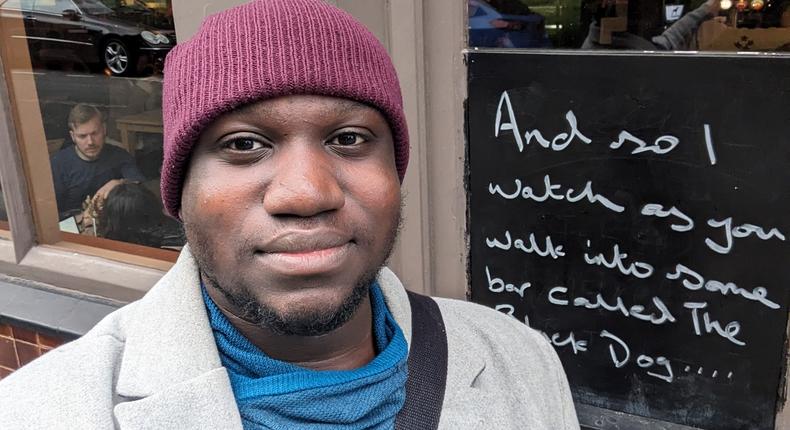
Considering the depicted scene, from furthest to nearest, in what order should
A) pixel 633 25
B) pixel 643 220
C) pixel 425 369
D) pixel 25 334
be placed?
pixel 25 334, pixel 643 220, pixel 633 25, pixel 425 369

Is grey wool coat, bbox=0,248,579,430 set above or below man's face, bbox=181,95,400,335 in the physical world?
below

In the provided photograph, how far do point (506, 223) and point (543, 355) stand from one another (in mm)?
1487

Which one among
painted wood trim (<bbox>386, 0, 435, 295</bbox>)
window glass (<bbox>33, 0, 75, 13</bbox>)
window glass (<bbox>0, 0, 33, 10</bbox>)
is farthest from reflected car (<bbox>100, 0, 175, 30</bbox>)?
painted wood trim (<bbox>386, 0, 435, 295</bbox>)

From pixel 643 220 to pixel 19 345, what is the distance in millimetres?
3160

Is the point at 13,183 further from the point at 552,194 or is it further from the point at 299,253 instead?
the point at 299,253

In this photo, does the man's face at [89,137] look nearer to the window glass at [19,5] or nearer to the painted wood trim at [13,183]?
the painted wood trim at [13,183]

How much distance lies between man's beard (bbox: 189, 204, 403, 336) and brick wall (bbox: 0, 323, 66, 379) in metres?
2.79

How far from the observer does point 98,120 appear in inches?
157

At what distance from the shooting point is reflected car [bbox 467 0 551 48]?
2.93 metres

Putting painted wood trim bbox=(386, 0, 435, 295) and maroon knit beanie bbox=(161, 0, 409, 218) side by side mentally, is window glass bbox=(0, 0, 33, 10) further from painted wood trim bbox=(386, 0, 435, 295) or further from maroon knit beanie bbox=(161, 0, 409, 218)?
maroon knit beanie bbox=(161, 0, 409, 218)

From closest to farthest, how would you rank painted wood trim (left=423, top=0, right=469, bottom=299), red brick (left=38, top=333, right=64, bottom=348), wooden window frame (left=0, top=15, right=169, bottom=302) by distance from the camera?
painted wood trim (left=423, top=0, right=469, bottom=299), red brick (left=38, top=333, right=64, bottom=348), wooden window frame (left=0, top=15, right=169, bottom=302)

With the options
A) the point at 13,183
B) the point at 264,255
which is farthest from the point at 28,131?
the point at 264,255

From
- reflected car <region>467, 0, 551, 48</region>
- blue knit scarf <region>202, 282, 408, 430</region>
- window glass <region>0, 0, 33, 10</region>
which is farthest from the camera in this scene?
window glass <region>0, 0, 33, 10</region>

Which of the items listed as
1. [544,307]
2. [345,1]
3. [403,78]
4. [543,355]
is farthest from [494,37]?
[543,355]
